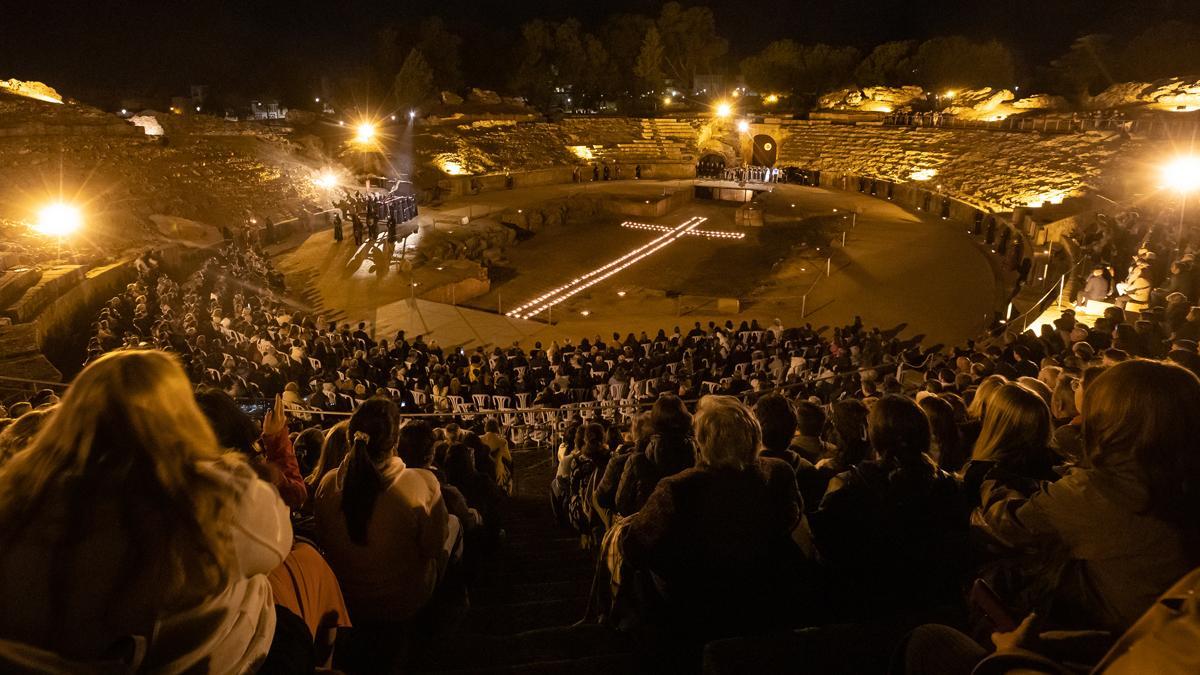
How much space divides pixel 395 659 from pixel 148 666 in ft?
5.44

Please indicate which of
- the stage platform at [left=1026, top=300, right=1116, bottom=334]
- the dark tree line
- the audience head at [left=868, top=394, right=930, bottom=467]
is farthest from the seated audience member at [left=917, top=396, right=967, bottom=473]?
the dark tree line

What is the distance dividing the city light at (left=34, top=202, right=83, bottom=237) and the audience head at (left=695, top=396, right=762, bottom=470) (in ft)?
78.7

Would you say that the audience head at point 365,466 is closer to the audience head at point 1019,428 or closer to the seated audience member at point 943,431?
the audience head at point 1019,428

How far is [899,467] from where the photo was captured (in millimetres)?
2934

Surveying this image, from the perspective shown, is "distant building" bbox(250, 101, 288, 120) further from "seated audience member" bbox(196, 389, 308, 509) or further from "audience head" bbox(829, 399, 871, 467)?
"audience head" bbox(829, 399, 871, 467)

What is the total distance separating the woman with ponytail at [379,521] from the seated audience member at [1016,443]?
2.61 metres

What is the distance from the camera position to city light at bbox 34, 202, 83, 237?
1984cm

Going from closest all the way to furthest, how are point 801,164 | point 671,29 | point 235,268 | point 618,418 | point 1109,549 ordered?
1. point 1109,549
2. point 618,418
3. point 235,268
4. point 801,164
5. point 671,29

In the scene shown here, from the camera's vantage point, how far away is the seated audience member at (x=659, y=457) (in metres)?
3.50

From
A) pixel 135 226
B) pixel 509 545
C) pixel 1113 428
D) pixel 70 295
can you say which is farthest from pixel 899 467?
pixel 135 226

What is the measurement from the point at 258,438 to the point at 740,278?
2015 centimetres

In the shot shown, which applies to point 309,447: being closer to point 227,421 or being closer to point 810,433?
point 227,421

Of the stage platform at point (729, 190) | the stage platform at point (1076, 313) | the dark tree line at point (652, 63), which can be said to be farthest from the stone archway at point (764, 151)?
the stage platform at point (1076, 313)

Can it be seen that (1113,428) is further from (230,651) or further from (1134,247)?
(1134,247)
